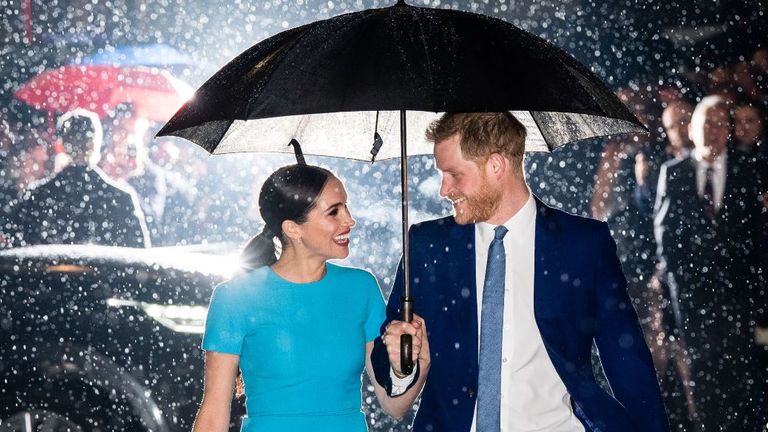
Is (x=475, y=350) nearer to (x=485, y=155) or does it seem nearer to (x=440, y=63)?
(x=485, y=155)

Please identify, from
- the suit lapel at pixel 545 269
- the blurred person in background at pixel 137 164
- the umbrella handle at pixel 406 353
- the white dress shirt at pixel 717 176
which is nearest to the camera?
the umbrella handle at pixel 406 353

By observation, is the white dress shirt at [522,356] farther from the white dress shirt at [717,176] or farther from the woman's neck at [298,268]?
the white dress shirt at [717,176]

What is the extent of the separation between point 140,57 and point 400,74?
756 cm

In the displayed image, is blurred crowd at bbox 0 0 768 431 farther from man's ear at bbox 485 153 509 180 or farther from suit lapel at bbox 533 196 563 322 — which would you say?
man's ear at bbox 485 153 509 180

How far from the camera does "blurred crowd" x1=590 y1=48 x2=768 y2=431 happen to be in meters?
6.89

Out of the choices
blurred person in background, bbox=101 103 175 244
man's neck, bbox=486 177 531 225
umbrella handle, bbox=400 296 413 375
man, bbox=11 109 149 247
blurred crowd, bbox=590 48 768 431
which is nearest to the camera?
umbrella handle, bbox=400 296 413 375

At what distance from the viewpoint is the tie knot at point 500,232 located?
2.93 meters

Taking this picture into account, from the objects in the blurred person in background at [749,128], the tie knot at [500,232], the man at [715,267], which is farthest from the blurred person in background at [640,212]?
the tie knot at [500,232]

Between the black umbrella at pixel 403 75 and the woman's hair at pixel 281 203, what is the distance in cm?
47

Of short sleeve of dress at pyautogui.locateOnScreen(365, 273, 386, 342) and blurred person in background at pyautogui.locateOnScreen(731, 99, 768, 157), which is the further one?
blurred person in background at pyautogui.locateOnScreen(731, 99, 768, 157)

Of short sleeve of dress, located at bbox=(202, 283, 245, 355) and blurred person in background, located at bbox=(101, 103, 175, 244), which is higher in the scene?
blurred person in background, located at bbox=(101, 103, 175, 244)

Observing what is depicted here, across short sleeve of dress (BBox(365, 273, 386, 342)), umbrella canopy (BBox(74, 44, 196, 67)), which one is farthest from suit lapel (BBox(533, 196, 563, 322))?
umbrella canopy (BBox(74, 44, 196, 67))

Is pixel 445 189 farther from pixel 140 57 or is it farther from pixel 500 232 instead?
pixel 140 57

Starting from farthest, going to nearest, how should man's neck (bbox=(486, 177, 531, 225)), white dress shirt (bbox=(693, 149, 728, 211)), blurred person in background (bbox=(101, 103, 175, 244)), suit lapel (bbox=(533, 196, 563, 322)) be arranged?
1. blurred person in background (bbox=(101, 103, 175, 244))
2. white dress shirt (bbox=(693, 149, 728, 211))
3. man's neck (bbox=(486, 177, 531, 225))
4. suit lapel (bbox=(533, 196, 563, 322))
